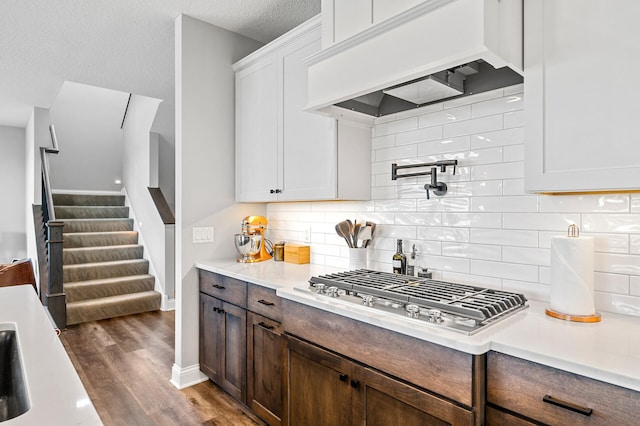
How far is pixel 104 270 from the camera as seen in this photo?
16.4 ft

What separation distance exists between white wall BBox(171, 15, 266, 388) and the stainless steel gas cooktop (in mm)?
1321

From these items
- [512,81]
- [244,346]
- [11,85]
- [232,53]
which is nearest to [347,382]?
[244,346]

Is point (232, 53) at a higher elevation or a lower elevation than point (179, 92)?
higher

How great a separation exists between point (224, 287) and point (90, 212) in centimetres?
462

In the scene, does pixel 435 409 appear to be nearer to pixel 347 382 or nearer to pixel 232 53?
pixel 347 382

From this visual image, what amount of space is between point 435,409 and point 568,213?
991 millimetres

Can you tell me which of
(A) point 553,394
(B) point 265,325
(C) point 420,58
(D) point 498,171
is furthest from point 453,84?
(B) point 265,325

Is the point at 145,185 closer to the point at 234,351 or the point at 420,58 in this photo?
the point at 234,351

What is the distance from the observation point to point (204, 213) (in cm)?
295

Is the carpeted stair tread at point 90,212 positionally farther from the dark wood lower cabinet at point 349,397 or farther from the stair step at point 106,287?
the dark wood lower cabinet at point 349,397

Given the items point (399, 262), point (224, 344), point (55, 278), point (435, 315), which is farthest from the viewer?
point (55, 278)

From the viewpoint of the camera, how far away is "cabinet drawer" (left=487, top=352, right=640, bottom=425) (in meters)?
0.99

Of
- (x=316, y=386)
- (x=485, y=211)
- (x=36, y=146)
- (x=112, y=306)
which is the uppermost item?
(x=36, y=146)

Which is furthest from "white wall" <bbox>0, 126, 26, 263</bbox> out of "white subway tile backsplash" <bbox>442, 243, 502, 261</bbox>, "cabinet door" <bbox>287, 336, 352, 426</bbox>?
"white subway tile backsplash" <bbox>442, 243, 502, 261</bbox>
